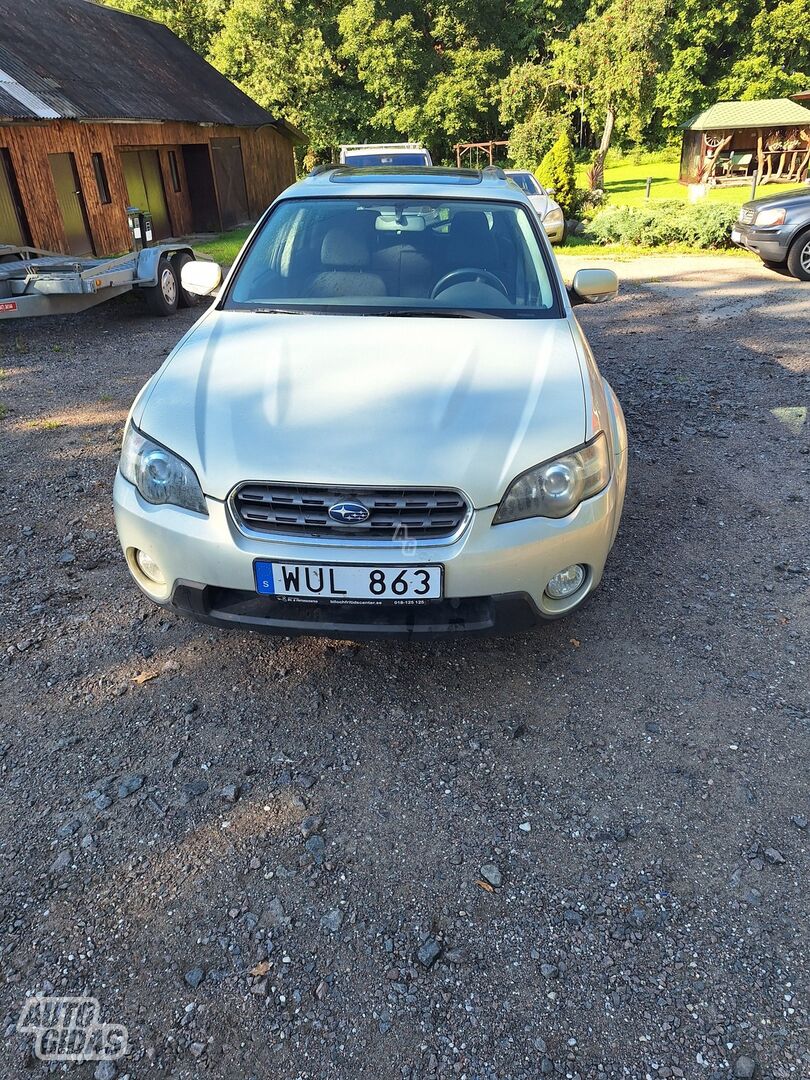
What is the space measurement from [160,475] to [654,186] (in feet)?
124

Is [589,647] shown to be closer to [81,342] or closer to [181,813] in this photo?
[181,813]

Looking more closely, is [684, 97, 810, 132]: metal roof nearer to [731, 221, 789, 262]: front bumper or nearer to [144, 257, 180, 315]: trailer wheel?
[731, 221, 789, 262]: front bumper

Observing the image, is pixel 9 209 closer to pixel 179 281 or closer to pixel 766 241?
pixel 179 281

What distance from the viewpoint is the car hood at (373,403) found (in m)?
2.44

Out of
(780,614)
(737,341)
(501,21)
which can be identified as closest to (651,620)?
(780,614)

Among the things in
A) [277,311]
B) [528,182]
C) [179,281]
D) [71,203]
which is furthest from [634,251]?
[277,311]

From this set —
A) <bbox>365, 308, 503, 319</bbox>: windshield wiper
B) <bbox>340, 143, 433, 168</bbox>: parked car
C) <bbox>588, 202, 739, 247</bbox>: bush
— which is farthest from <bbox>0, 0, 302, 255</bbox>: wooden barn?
<bbox>365, 308, 503, 319</bbox>: windshield wiper

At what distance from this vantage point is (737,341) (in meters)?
7.89

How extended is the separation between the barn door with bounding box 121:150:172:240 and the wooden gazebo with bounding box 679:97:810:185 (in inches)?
980

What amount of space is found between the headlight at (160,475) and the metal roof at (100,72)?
13271 millimetres

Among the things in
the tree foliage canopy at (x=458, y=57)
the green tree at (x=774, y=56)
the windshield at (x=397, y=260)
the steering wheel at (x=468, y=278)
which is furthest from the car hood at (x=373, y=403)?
the green tree at (x=774, y=56)

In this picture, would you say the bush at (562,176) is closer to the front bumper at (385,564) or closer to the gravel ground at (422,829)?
the gravel ground at (422,829)

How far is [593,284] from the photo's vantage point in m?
4.05

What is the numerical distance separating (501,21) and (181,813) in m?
44.4
